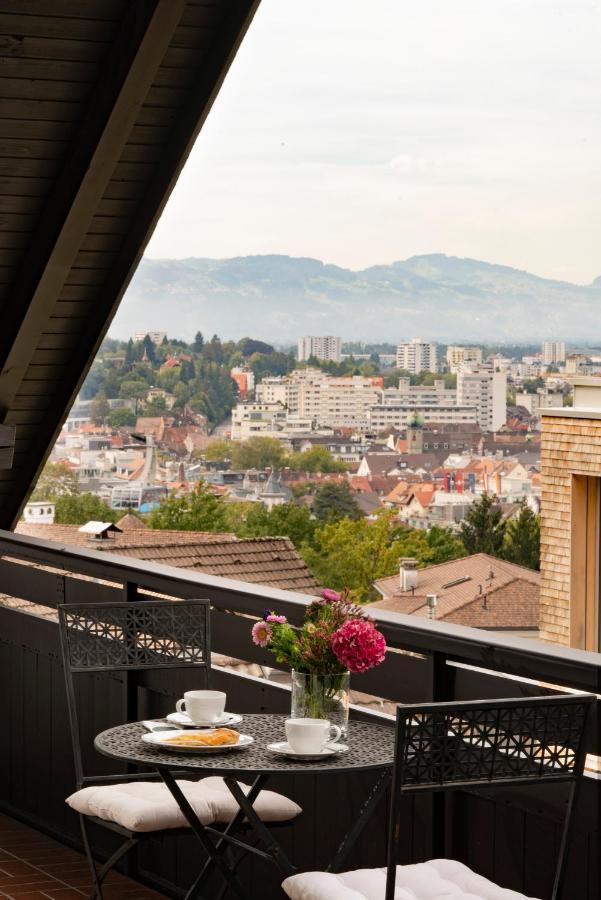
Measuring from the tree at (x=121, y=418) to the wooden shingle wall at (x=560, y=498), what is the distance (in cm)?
1875

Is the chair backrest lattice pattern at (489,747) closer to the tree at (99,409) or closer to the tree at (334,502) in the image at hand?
the tree at (99,409)

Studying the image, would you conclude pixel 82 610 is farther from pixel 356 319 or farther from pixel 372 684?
pixel 356 319

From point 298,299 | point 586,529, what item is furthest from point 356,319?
point 586,529

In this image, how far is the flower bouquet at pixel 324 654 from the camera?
2.31 m

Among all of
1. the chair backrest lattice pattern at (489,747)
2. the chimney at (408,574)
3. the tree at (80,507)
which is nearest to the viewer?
the chair backrest lattice pattern at (489,747)

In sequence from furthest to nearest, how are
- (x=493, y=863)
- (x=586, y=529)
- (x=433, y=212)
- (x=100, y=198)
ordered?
(x=433, y=212), (x=586, y=529), (x=100, y=198), (x=493, y=863)

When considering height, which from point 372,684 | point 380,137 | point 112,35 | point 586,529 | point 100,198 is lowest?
point 586,529

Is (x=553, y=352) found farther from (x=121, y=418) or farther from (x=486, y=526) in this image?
(x=121, y=418)

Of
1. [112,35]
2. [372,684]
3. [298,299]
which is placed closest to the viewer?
[372,684]

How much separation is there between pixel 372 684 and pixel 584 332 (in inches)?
1297

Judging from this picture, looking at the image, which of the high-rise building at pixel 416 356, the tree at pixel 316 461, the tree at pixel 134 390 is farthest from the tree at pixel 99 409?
the high-rise building at pixel 416 356

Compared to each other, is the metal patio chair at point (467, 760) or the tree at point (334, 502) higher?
the metal patio chair at point (467, 760)

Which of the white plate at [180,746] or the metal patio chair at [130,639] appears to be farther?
the metal patio chair at [130,639]

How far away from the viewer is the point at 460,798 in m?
2.47
